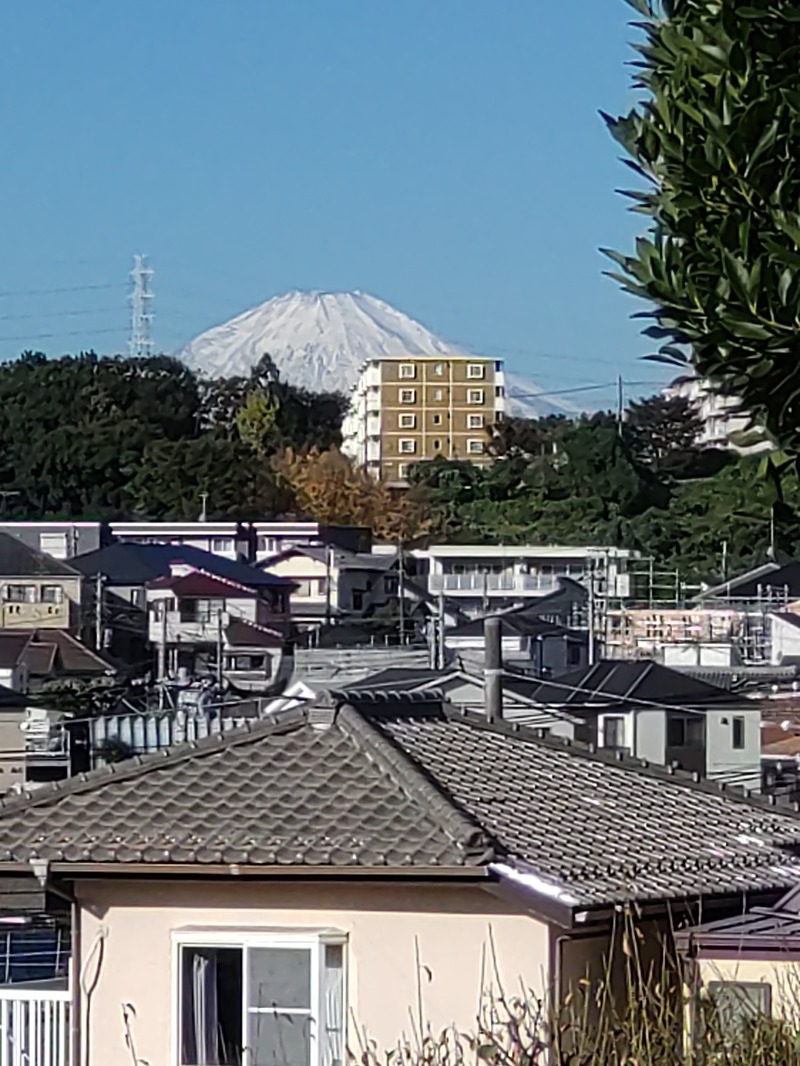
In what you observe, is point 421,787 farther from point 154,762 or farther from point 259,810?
point 154,762

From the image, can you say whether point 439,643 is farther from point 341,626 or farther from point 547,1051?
point 547,1051

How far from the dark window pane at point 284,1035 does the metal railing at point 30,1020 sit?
95cm

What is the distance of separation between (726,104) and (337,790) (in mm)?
5261

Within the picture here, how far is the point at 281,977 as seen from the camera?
774 centimetres

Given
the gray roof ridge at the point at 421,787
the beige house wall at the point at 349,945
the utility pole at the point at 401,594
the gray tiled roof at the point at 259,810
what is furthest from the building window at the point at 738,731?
the beige house wall at the point at 349,945

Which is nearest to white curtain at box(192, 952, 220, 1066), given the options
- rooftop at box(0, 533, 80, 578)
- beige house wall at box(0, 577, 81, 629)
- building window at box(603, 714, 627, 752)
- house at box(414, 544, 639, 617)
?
building window at box(603, 714, 627, 752)

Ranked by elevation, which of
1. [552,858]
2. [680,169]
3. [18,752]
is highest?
[680,169]

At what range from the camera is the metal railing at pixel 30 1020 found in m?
8.20

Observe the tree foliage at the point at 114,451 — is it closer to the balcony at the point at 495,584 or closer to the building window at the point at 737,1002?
the balcony at the point at 495,584

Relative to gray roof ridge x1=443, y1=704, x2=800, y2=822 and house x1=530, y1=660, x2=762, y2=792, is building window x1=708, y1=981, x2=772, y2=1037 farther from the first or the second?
house x1=530, y1=660, x2=762, y2=792

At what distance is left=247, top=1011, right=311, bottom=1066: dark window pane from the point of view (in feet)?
25.3

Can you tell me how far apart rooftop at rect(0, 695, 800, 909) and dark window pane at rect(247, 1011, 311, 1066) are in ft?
1.93

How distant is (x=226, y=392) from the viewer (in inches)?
2766

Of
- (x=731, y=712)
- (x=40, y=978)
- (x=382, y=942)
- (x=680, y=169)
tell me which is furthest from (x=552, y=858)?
(x=731, y=712)
